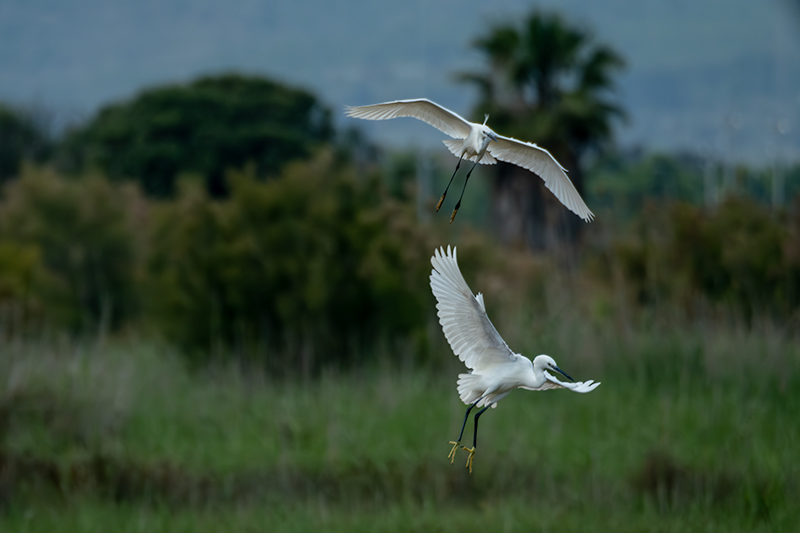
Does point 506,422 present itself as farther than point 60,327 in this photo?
No

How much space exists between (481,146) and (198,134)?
4086 cm

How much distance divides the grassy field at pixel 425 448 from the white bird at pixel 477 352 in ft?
19.4

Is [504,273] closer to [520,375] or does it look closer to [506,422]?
[506,422]

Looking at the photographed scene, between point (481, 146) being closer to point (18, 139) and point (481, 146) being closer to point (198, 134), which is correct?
point (198, 134)

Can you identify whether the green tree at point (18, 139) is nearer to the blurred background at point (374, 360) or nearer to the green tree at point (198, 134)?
the green tree at point (198, 134)

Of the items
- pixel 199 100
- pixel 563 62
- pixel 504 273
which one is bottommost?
pixel 504 273

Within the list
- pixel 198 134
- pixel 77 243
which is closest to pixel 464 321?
pixel 77 243

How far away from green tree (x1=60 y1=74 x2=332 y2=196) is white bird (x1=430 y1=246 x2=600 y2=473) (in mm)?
34890

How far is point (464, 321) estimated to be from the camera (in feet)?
5.38

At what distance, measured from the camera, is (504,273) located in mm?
14953

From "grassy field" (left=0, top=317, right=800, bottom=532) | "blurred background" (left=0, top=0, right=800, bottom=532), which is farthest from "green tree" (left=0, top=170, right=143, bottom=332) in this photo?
"grassy field" (left=0, top=317, right=800, bottom=532)

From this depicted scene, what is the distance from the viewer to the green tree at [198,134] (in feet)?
128

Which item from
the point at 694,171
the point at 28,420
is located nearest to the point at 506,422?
the point at 28,420

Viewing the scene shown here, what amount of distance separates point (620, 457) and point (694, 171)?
25.5 metres
